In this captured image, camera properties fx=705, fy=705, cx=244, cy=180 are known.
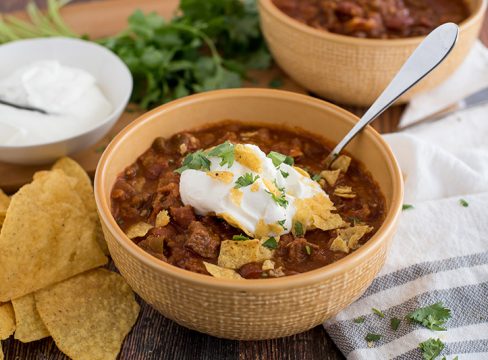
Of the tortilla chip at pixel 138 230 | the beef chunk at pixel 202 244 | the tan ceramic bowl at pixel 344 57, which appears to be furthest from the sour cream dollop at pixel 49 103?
the beef chunk at pixel 202 244

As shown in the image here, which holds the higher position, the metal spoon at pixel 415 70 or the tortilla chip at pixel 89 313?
the metal spoon at pixel 415 70

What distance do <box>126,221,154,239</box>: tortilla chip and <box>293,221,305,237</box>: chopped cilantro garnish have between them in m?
0.57

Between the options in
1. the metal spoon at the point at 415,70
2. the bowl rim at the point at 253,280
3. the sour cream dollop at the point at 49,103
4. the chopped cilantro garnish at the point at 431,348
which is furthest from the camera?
the sour cream dollop at the point at 49,103

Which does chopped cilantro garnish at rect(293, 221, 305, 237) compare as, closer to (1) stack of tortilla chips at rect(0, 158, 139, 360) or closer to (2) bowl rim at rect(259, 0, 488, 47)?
(1) stack of tortilla chips at rect(0, 158, 139, 360)

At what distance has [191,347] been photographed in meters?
2.85

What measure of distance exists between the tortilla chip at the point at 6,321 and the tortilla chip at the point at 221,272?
90 cm

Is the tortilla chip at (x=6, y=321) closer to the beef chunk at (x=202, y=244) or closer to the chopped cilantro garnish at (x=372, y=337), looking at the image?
the beef chunk at (x=202, y=244)

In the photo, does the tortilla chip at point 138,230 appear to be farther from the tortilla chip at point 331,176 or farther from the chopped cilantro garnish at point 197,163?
the tortilla chip at point 331,176

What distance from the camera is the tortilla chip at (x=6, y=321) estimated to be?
2.82 metres

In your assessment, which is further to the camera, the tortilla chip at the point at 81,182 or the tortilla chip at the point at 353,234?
the tortilla chip at the point at 81,182

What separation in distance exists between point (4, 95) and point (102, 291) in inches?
51.3

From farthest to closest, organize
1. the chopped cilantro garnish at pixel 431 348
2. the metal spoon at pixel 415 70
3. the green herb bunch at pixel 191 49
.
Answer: the green herb bunch at pixel 191 49 < the metal spoon at pixel 415 70 < the chopped cilantro garnish at pixel 431 348

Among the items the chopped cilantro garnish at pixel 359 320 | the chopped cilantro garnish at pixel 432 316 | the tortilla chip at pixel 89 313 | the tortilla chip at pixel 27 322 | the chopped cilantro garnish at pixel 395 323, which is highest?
the chopped cilantro garnish at pixel 432 316

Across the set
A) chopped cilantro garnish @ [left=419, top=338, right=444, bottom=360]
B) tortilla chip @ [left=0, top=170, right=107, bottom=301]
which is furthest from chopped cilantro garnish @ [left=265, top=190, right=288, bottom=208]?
tortilla chip @ [left=0, top=170, right=107, bottom=301]
